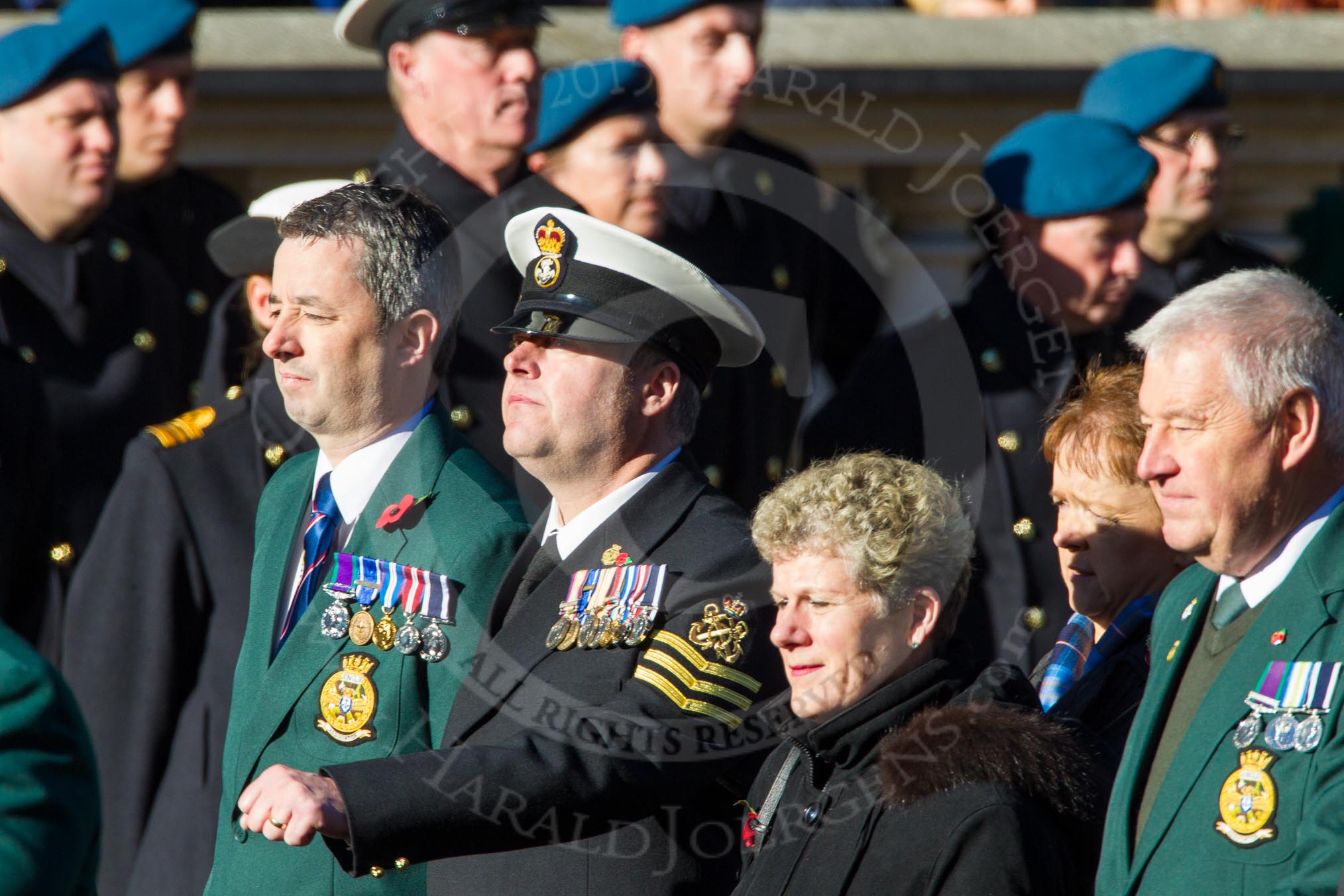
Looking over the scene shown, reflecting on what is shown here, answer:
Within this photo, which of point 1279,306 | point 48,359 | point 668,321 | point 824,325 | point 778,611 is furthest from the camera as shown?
point 824,325

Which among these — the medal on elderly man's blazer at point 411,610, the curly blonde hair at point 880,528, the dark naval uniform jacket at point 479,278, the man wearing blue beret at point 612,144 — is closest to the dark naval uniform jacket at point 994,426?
the man wearing blue beret at point 612,144

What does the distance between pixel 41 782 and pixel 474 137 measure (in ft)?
9.74

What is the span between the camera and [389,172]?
571cm

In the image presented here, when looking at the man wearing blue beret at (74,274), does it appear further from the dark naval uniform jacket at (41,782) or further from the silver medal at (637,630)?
the dark naval uniform jacket at (41,782)

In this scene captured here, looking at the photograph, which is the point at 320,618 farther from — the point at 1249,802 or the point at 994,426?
the point at 994,426

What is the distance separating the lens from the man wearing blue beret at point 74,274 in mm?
5715

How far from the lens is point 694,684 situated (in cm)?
365

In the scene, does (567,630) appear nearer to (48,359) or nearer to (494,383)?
(494,383)

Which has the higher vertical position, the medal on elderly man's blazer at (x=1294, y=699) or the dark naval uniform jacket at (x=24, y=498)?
the medal on elderly man's blazer at (x=1294, y=699)

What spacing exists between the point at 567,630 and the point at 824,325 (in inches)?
106

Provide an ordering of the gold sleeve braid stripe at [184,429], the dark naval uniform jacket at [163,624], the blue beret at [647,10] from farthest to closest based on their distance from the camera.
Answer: the blue beret at [647,10] < the gold sleeve braid stripe at [184,429] < the dark naval uniform jacket at [163,624]

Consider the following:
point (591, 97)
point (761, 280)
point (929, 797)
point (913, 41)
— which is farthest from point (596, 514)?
point (913, 41)

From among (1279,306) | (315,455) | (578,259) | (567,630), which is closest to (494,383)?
(315,455)

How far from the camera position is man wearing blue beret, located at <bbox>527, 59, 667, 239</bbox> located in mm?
5574
